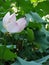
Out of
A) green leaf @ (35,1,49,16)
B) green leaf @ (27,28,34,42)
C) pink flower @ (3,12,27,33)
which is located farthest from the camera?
green leaf @ (35,1,49,16)

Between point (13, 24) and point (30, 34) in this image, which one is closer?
point (13, 24)

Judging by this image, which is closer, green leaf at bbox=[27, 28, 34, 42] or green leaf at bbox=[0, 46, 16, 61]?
green leaf at bbox=[0, 46, 16, 61]

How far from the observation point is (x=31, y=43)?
48.2 inches

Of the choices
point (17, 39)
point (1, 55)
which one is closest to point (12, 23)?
point (1, 55)

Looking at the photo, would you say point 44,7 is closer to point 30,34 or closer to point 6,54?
point 30,34

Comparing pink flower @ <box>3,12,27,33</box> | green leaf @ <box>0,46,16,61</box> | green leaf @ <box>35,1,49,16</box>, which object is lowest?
green leaf @ <box>0,46,16,61</box>

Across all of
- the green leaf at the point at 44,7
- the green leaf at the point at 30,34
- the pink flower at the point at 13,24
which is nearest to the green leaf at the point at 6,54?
the pink flower at the point at 13,24

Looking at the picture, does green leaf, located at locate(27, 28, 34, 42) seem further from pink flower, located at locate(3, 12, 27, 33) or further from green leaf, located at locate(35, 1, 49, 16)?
green leaf, located at locate(35, 1, 49, 16)

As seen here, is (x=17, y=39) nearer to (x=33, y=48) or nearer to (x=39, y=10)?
(x=33, y=48)

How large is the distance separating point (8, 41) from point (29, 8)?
1.81 feet

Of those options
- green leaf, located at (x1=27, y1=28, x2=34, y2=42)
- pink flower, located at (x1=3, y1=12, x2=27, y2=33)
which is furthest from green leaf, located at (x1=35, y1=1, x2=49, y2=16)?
pink flower, located at (x1=3, y1=12, x2=27, y2=33)

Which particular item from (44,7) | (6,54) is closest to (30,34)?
(6,54)

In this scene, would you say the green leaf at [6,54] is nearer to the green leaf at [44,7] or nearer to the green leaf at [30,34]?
the green leaf at [30,34]

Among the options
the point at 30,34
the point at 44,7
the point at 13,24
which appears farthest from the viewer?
the point at 44,7
